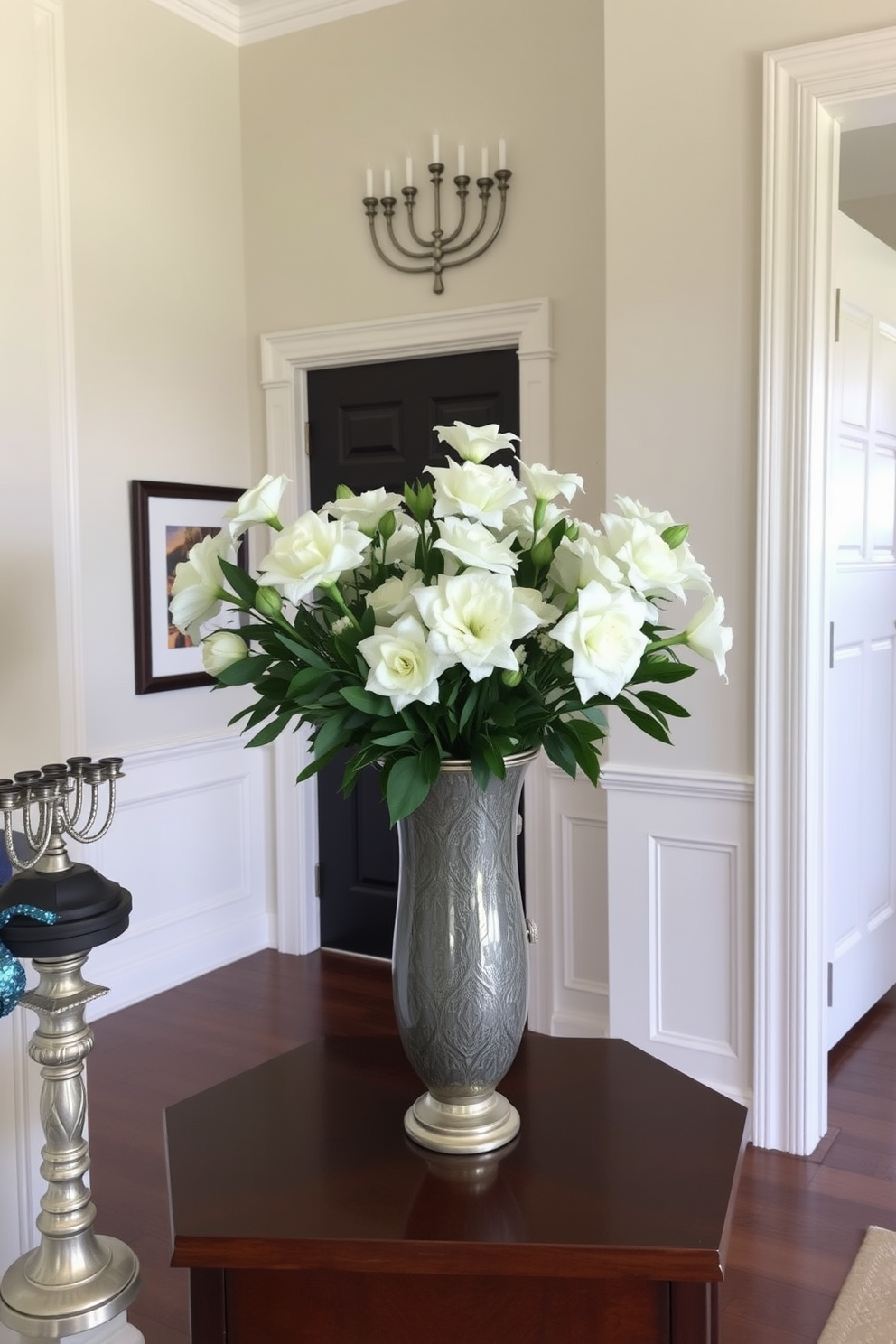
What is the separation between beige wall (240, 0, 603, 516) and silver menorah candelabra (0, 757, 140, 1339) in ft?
8.60

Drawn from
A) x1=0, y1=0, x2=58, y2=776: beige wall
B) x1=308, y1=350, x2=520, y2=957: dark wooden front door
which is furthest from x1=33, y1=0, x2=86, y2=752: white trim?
x1=0, y1=0, x2=58, y2=776: beige wall

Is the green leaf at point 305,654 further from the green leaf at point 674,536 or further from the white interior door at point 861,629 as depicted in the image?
the white interior door at point 861,629

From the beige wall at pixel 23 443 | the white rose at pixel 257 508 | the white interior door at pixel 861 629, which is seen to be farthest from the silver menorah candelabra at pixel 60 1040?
the white interior door at pixel 861 629

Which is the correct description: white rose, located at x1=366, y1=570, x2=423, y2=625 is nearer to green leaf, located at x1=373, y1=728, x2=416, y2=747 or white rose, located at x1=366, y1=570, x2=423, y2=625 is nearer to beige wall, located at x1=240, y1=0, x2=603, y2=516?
green leaf, located at x1=373, y1=728, x2=416, y2=747

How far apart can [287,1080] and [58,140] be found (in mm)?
3149

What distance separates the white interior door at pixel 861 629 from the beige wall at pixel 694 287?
259mm

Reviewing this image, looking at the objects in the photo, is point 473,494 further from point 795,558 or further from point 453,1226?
point 795,558

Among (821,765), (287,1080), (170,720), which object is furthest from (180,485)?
(287,1080)

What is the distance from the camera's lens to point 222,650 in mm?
1306

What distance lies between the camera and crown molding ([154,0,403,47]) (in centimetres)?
408

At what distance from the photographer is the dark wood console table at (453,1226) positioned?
1192mm

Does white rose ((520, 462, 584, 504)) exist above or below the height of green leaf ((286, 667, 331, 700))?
above

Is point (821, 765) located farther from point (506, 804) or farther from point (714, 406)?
point (506, 804)

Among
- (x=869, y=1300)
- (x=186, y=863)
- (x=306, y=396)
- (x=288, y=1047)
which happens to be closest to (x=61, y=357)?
(x=306, y=396)
